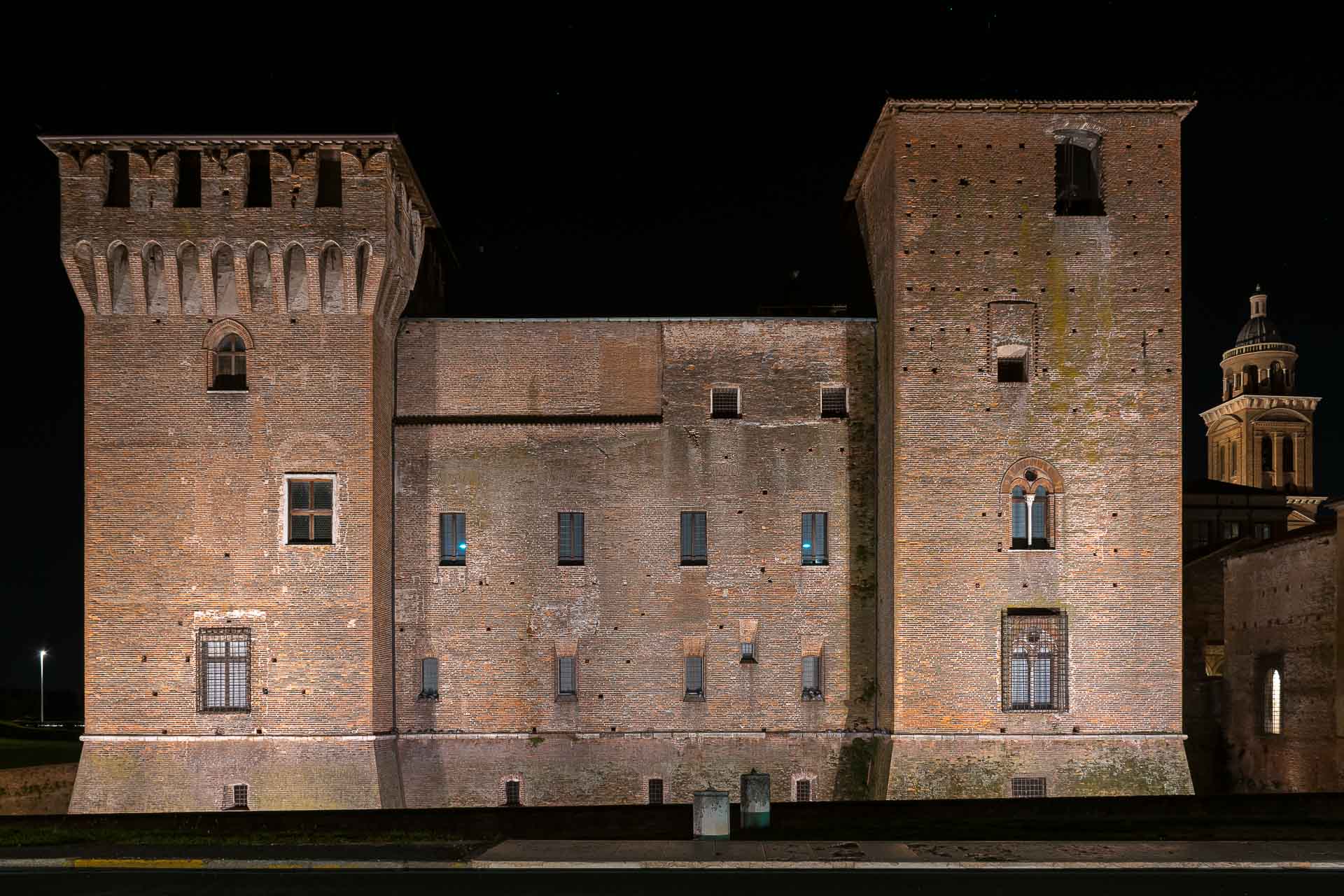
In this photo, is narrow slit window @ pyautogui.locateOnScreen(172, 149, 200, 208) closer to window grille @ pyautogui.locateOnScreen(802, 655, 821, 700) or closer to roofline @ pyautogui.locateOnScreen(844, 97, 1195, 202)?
roofline @ pyautogui.locateOnScreen(844, 97, 1195, 202)

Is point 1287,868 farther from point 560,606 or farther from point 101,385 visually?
point 101,385

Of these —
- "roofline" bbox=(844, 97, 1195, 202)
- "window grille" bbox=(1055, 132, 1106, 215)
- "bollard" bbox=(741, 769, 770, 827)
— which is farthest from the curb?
"roofline" bbox=(844, 97, 1195, 202)

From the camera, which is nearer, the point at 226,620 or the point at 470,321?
the point at 226,620

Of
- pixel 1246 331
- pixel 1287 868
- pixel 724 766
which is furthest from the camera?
pixel 1246 331

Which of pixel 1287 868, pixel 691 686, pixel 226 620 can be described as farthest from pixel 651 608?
pixel 1287 868

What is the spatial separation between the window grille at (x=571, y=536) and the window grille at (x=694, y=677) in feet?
12.1

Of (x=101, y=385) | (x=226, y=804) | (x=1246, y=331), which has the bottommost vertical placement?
(x=226, y=804)

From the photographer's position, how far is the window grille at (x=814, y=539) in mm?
30125

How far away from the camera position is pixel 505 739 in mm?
29391

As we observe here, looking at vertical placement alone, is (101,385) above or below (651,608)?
above

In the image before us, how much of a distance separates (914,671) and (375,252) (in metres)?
15.1

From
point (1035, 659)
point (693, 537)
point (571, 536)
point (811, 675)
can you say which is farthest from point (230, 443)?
point (1035, 659)

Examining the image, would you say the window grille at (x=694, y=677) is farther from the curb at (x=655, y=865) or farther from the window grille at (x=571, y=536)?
the curb at (x=655, y=865)

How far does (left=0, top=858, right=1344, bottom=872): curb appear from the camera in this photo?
17.3 metres
